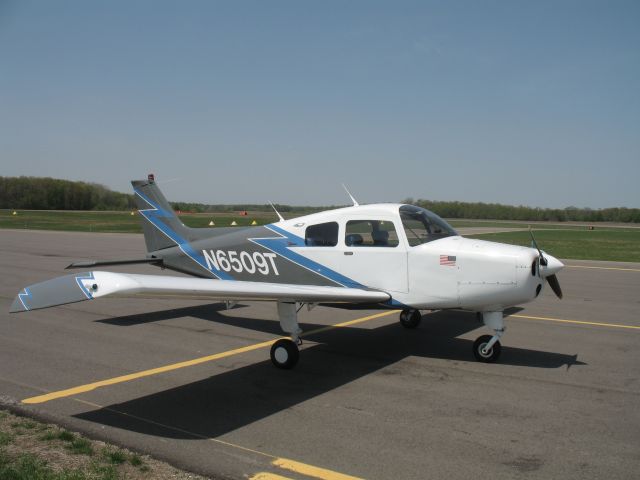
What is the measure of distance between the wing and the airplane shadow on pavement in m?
1.06

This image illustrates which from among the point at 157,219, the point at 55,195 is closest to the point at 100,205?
the point at 55,195

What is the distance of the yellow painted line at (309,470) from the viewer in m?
4.27

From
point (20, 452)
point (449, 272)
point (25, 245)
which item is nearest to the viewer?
point (20, 452)

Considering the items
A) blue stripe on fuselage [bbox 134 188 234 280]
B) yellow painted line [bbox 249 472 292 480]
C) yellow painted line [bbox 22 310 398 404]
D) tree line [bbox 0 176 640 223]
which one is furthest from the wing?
tree line [bbox 0 176 640 223]

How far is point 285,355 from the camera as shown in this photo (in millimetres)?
7402

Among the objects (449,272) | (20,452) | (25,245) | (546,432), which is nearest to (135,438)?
(20,452)

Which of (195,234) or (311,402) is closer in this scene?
(311,402)

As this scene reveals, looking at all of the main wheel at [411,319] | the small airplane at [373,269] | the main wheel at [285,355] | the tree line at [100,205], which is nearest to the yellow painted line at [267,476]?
the small airplane at [373,269]

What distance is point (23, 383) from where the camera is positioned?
22.0ft

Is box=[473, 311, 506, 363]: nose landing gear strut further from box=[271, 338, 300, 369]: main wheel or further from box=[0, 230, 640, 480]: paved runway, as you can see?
box=[271, 338, 300, 369]: main wheel

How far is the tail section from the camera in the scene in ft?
36.1

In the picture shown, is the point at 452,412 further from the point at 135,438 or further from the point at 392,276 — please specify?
the point at 135,438

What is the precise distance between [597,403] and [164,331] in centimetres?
718

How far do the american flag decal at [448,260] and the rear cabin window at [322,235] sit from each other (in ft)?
5.68
